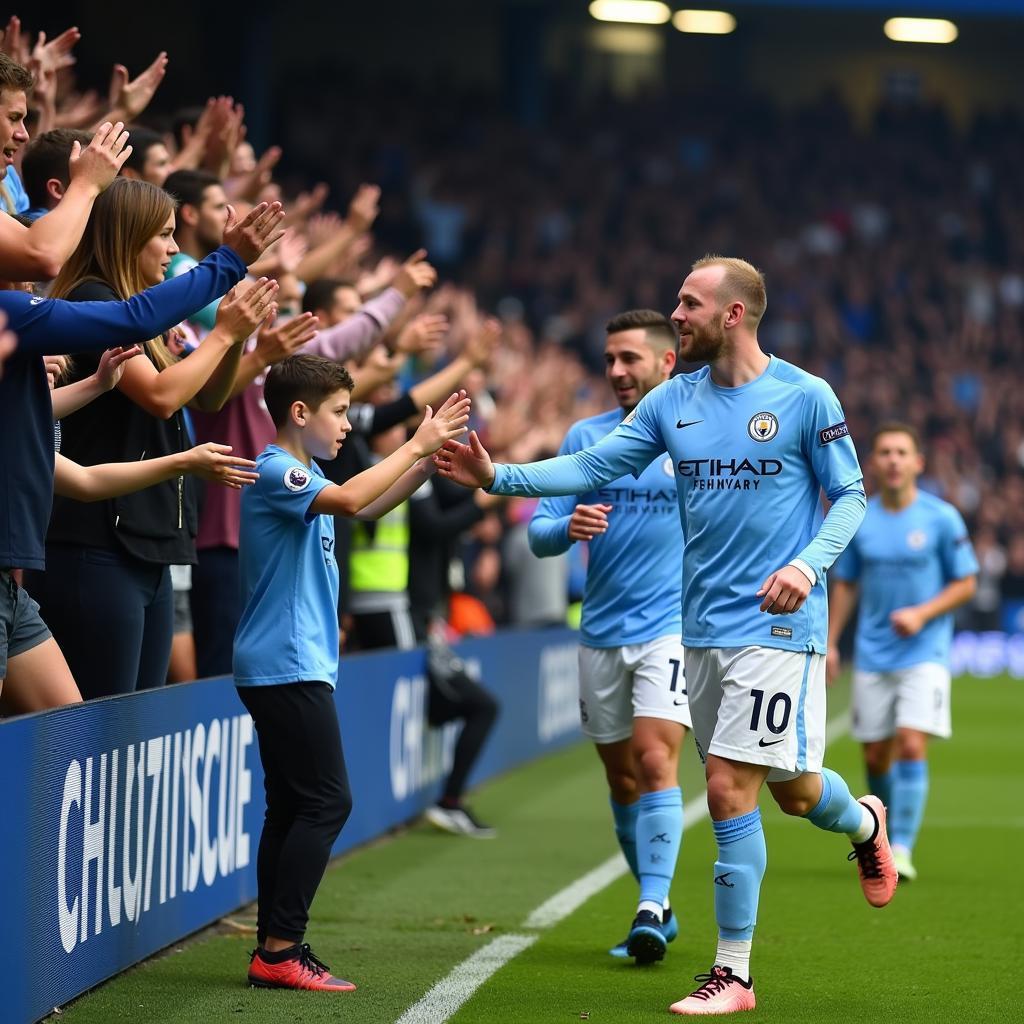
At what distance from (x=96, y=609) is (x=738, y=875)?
2.09 metres

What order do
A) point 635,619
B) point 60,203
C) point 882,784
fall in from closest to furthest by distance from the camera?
1. point 60,203
2. point 635,619
3. point 882,784

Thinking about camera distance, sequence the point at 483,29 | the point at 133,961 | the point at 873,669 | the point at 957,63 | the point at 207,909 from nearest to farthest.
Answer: the point at 133,961 → the point at 207,909 → the point at 873,669 → the point at 483,29 → the point at 957,63

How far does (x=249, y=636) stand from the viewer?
582cm

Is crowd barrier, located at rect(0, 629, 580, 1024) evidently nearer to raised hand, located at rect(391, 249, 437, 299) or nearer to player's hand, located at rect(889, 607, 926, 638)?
raised hand, located at rect(391, 249, 437, 299)

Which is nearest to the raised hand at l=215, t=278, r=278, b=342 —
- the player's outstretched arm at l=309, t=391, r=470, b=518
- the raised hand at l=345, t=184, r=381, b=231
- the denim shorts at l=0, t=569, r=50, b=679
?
the player's outstretched arm at l=309, t=391, r=470, b=518

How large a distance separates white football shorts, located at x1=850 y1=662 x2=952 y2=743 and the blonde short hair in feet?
11.9

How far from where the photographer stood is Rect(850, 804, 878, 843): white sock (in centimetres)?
602

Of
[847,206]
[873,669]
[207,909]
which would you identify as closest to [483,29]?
[847,206]

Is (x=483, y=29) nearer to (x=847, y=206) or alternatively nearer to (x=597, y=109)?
(x=597, y=109)

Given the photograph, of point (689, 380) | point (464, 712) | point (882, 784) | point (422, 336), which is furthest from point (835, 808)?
point (464, 712)

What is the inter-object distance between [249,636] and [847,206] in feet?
88.9

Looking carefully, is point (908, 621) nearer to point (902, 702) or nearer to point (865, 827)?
point (902, 702)

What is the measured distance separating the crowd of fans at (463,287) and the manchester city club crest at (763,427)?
1.40 m

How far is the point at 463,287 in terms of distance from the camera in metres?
26.0
